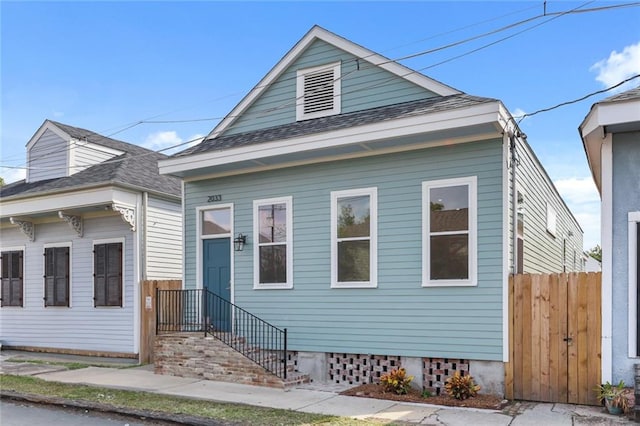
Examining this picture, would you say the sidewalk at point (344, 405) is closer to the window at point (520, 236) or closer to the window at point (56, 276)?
the window at point (520, 236)

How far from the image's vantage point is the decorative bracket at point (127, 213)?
12.0m

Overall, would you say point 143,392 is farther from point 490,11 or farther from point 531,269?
point 490,11

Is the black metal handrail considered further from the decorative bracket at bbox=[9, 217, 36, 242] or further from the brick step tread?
the decorative bracket at bbox=[9, 217, 36, 242]

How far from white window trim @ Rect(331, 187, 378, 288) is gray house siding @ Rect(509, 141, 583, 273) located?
2.25m

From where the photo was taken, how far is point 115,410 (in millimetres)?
7449

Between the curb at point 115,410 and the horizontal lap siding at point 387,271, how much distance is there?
3.33 m

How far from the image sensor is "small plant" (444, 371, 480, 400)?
791 centimetres

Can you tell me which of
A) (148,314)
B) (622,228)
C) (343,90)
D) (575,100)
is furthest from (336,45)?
(148,314)

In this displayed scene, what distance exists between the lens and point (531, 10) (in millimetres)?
8219

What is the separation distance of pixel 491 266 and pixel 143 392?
234 inches

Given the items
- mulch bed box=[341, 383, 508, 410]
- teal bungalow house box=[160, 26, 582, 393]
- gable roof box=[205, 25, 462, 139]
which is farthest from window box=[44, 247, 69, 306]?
mulch bed box=[341, 383, 508, 410]

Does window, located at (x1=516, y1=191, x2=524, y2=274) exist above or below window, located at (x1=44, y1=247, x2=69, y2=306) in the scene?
above

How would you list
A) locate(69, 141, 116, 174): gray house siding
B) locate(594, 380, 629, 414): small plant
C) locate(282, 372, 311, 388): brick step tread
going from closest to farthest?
locate(594, 380, 629, 414): small plant < locate(282, 372, 311, 388): brick step tread < locate(69, 141, 116, 174): gray house siding

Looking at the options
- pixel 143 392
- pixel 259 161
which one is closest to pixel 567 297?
pixel 259 161
